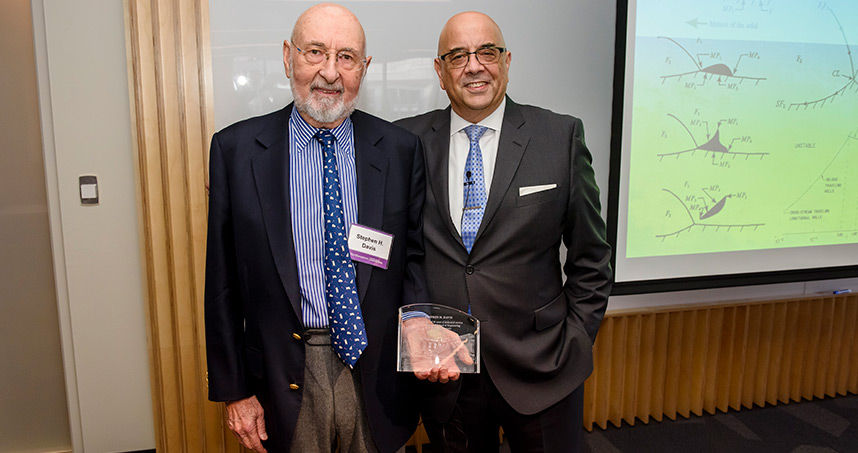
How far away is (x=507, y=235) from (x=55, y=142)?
205 cm

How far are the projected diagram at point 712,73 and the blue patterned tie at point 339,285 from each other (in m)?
1.81

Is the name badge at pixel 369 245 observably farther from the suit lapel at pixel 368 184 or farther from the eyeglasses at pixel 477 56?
the eyeglasses at pixel 477 56

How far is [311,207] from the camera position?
1.43m

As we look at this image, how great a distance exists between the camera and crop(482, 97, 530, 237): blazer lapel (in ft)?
5.31

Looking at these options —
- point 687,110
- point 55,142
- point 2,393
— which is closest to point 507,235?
point 687,110

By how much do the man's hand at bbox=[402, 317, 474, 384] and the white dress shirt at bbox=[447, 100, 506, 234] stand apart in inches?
14.1

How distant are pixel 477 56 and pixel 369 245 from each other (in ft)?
2.33

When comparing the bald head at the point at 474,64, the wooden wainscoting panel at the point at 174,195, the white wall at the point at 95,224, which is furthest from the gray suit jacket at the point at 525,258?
the white wall at the point at 95,224

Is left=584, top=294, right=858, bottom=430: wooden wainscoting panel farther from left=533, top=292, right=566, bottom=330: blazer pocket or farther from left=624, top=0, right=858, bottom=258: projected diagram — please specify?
left=533, top=292, right=566, bottom=330: blazer pocket

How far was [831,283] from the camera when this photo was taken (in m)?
3.25

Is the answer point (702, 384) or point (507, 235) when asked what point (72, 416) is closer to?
point (507, 235)

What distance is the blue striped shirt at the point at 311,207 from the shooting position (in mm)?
1415

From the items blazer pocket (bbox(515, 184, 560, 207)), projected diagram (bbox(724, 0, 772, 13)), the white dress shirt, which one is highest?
projected diagram (bbox(724, 0, 772, 13))

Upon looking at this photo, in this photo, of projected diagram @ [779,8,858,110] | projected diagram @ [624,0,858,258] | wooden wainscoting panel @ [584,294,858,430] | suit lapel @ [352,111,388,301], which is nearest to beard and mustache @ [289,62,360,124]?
suit lapel @ [352,111,388,301]
